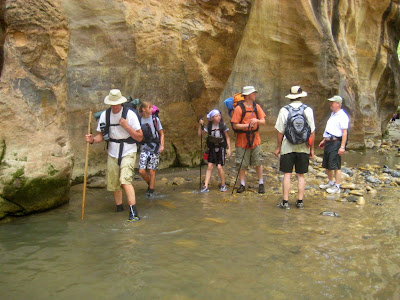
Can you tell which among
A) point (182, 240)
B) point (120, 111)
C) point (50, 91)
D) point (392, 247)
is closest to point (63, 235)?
point (182, 240)

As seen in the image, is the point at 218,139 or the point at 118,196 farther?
the point at 218,139

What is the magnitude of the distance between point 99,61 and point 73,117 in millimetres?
1231

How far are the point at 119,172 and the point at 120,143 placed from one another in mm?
431

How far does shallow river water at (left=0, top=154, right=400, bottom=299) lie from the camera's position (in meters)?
3.65

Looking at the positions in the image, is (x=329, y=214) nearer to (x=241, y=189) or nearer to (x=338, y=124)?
(x=241, y=189)

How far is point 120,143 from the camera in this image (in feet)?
19.2

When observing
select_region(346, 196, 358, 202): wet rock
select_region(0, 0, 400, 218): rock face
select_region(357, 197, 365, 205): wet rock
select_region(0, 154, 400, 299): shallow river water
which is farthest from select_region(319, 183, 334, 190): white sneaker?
select_region(0, 0, 400, 218): rock face

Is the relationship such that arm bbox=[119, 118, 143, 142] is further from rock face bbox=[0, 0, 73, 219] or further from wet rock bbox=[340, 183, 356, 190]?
wet rock bbox=[340, 183, 356, 190]

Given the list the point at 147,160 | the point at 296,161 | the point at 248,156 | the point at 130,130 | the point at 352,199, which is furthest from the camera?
the point at 248,156

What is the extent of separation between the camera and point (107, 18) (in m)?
8.12

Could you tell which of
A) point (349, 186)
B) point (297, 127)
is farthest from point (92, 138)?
point (349, 186)

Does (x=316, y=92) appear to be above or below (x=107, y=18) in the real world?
below

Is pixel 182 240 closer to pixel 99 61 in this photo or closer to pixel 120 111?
pixel 120 111

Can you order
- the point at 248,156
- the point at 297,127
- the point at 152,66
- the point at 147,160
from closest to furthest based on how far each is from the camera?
the point at 297,127 < the point at 147,160 < the point at 248,156 < the point at 152,66
